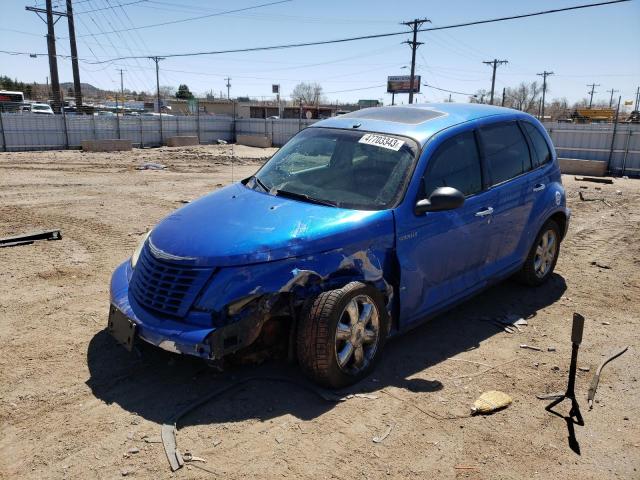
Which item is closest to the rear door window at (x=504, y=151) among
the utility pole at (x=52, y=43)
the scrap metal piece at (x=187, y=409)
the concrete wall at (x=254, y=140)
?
the scrap metal piece at (x=187, y=409)

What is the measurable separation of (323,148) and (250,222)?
1.34 m

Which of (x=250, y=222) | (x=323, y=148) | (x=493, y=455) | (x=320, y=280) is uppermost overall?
(x=323, y=148)

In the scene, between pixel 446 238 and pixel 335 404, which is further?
pixel 446 238

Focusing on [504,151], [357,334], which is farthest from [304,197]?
[504,151]

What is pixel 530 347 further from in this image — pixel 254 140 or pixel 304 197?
pixel 254 140

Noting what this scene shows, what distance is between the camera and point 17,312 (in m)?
4.74

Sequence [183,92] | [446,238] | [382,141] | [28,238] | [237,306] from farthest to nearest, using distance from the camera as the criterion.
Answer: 1. [183,92]
2. [28,238]
3. [382,141]
4. [446,238]
5. [237,306]

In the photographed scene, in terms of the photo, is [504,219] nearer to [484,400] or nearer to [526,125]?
[526,125]

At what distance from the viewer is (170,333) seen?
3191mm

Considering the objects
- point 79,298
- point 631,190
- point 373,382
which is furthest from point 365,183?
point 631,190

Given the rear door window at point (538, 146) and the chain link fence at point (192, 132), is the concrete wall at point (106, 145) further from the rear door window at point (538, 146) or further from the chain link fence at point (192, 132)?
the rear door window at point (538, 146)

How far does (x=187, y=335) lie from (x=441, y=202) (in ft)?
6.55

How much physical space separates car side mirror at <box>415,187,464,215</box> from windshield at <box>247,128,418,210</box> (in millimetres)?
192

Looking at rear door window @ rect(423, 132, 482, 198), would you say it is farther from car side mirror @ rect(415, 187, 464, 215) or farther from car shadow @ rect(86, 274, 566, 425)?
car shadow @ rect(86, 274, 566, 425)
